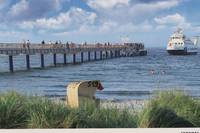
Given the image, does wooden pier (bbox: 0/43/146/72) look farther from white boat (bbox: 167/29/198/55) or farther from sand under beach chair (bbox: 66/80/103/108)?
sand under beach chair (bbox: 66/80/103/108)

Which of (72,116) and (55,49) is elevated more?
(72,116)

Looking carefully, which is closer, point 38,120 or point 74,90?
point 38,120

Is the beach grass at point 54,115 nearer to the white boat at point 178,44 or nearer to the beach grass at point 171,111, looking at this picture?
the beach grass at point 171,111

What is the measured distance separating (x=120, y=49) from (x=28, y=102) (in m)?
96.3

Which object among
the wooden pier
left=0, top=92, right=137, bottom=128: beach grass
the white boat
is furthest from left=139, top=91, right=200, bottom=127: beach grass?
the white boat

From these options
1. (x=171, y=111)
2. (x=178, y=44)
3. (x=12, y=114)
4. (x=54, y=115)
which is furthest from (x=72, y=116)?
(x=178, y=44)

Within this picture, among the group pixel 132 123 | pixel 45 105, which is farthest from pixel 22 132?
pixel 132 123

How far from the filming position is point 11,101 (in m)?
6.65

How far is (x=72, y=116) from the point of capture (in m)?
6.11

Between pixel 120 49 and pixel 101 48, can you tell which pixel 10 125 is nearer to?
pixel 101 48

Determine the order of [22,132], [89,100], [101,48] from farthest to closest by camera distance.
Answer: [101,48] < [89,100] < [22,132]

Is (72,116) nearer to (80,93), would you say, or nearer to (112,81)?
(80,93)

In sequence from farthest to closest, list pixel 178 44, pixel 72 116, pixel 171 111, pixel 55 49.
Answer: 1. pixel 178 44
2. pixel 55 49
3. pixel 171 111
4. pixel 72 116

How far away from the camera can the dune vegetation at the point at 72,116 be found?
20.1 feet
